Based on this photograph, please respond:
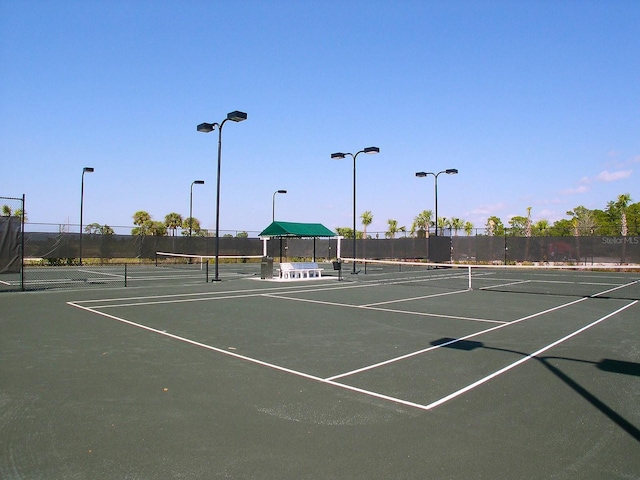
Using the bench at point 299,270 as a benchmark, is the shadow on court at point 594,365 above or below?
below

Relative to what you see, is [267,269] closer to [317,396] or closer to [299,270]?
[299,270]

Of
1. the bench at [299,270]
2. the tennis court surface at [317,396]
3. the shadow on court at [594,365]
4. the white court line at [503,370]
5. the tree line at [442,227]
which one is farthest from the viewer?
the tree line at [442,227]

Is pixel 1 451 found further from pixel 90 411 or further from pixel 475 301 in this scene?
pixel 475 301

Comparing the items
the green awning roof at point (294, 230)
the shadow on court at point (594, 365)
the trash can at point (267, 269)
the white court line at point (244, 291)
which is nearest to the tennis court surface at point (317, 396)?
the shadow on court at point (594, 365)

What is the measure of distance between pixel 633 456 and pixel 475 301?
39.0ft

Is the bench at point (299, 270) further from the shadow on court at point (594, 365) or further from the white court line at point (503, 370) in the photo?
the shadow on court at point (594, 365)

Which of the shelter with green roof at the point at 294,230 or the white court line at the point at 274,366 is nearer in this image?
the white court line at the point at 274,366

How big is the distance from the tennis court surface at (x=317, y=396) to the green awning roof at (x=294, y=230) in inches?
486

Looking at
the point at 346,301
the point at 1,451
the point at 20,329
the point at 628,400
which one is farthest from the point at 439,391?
the point at 346,301

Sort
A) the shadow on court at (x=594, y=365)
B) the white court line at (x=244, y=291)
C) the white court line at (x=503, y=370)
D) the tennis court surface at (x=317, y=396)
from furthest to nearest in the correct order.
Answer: the white court line at (x=244, y=291), the white court line at (x=503, y=370), the shadow on court at (x=594, y=365), the tennis court surface at (x=317, y=396)

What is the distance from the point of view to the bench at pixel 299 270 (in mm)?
24234

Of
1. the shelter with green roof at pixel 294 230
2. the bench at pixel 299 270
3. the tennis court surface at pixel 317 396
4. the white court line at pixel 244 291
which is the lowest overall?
the tennis court surface at pixel 317 396

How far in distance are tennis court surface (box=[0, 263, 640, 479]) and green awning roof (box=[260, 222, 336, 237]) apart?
40.5 ft

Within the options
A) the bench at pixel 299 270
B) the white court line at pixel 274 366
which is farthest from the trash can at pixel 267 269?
the white court line at pixel 274 366
